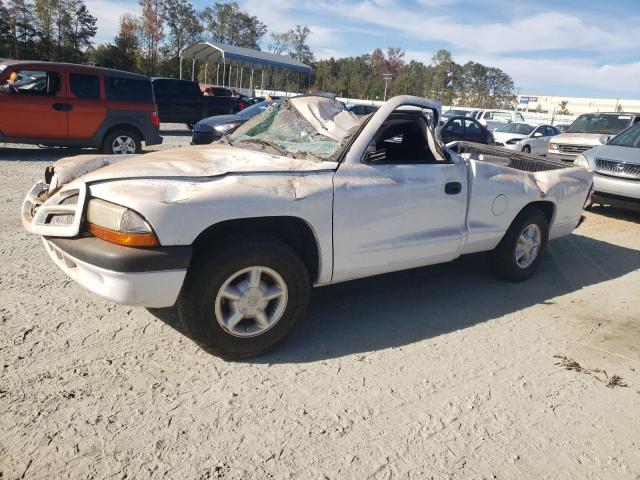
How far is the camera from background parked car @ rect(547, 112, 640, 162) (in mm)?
11109

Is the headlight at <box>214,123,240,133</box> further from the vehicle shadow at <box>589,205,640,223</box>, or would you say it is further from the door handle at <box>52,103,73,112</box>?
the vehicle shadow at <box>589,205,640,223</box>

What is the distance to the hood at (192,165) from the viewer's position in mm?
2947

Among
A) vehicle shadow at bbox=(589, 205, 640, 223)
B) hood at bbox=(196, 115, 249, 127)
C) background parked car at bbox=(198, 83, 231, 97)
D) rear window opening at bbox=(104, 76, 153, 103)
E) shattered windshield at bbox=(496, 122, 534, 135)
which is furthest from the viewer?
background parked car at bbox=(198, 83, 231, 97)

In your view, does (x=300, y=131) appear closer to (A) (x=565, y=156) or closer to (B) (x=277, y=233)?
(B) (x=277, y=233)

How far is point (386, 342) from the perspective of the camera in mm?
3475

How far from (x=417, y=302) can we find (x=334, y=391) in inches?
62.5

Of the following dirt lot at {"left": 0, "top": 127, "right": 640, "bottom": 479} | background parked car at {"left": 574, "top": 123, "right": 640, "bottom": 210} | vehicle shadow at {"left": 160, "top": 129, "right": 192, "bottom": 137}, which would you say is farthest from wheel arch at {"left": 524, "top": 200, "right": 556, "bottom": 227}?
vehicle shadow at {"left": 160, "top": 129, "right": 192, "bottom": 137}

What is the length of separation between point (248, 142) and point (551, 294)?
3.15 metres

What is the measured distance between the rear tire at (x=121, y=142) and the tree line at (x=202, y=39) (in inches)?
1304

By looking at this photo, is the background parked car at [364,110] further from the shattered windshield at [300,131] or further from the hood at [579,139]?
the hood at [579,139]

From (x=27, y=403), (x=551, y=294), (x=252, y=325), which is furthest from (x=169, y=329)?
(x=551, y=294)

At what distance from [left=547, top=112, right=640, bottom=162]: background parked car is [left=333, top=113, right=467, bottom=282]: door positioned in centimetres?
834

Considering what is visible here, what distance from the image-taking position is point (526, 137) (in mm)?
17562

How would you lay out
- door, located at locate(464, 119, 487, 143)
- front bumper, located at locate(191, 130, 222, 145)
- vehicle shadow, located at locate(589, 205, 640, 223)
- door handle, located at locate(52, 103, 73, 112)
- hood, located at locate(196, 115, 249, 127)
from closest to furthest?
vehicle shadow, located at locate(589, 205, 640, 223)
door handle, located at locate(52, 103, 73, 112)
front bumper, located at locate(191, 130, 222, 145)
hood, located at locate(196, 115, 249, 127)
door, located at locate(464, 119, 487, 143)
